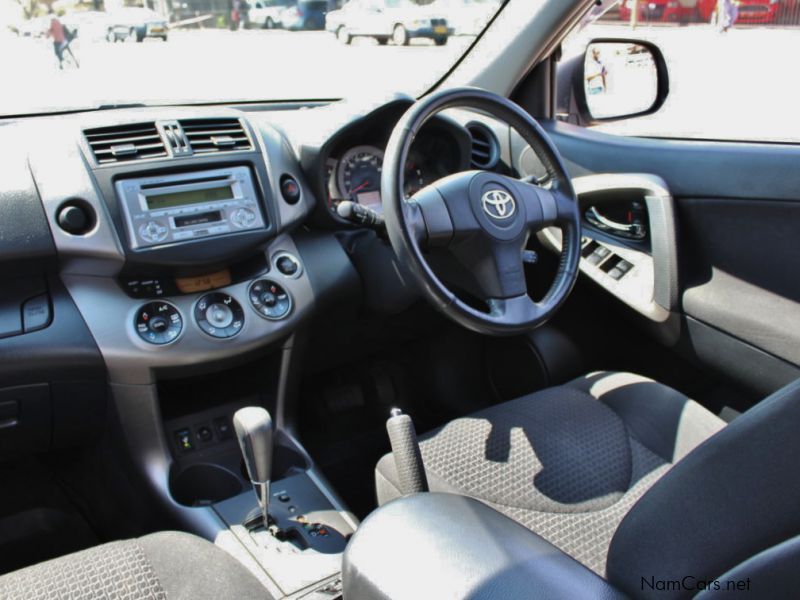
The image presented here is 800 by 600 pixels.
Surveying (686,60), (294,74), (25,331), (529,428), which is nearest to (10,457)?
(25,331)

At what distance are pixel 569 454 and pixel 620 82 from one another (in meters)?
1.38

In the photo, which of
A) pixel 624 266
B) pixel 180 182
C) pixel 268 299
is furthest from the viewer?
pixel 624 266

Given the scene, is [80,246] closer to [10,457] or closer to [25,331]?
[25,331]

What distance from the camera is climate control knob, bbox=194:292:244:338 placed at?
5.99 feet

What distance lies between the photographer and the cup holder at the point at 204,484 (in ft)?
6.21

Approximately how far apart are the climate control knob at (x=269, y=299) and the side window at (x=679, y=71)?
3.63ft

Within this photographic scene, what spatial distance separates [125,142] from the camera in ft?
5.85

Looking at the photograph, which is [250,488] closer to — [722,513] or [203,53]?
[722,513]

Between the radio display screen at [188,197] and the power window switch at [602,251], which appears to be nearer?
the radio display screen at [188,197]

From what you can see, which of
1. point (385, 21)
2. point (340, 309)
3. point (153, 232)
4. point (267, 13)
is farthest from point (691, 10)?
point (153, 232)

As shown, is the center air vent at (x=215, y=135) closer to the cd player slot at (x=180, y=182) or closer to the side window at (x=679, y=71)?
the cd player slot at (x=180, y=182)

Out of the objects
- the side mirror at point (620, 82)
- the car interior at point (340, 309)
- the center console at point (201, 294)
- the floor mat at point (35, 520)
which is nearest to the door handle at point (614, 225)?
the car interior at point (340, 309)

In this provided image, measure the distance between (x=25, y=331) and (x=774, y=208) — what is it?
68.9 inches

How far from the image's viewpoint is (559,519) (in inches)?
58.9
